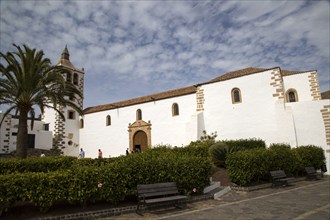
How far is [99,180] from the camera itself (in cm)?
646

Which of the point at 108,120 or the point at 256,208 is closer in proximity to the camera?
the point at 256,208

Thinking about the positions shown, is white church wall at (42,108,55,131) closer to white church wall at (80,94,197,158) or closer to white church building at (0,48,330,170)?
white church building at (0,48,330,170)

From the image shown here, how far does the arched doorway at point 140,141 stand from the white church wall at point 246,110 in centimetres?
681

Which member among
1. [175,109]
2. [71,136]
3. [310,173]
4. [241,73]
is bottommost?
[310,173]

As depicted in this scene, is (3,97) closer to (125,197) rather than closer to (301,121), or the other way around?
(125,197)

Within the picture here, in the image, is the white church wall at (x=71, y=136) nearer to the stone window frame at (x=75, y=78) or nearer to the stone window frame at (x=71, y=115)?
the stone window frame at (x=71, y=115)

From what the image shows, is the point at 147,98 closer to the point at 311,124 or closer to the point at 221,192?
the point at 311,124

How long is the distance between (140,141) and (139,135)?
0.64 m

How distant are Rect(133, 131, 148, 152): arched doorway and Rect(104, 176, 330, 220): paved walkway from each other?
14921 mm

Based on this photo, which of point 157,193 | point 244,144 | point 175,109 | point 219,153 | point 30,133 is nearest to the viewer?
point 157,193

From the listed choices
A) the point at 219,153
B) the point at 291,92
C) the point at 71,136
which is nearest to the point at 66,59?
the point at 71,136

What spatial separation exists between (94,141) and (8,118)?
8.83 m

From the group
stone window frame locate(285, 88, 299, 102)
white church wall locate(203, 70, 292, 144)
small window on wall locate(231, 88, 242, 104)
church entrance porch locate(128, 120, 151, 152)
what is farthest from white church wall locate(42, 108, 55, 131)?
stone window frame locate(285, 88, 299, 102)

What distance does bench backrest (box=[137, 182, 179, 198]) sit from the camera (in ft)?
22.2
